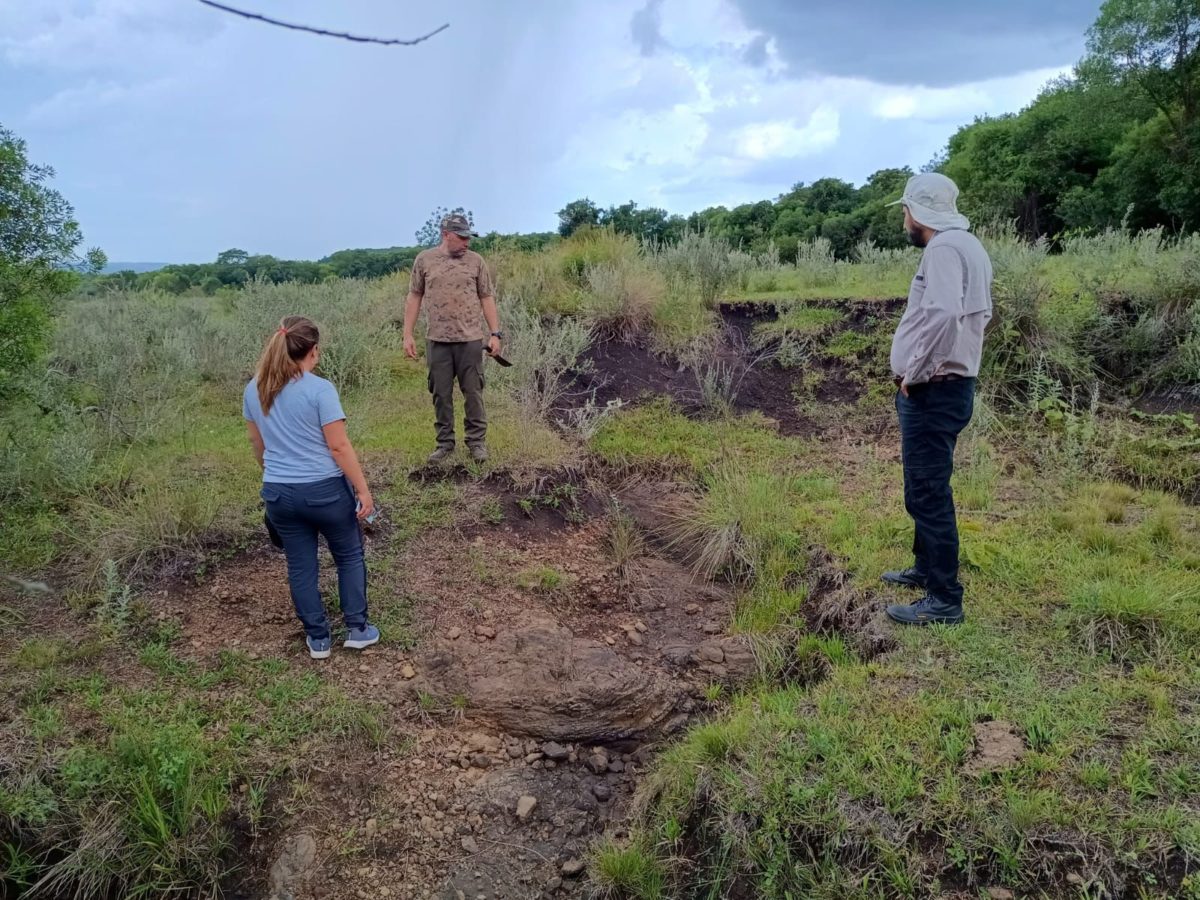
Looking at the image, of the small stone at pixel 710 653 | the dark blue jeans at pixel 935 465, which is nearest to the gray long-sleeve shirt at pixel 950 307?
the dark blue jeans at pixel 935 465

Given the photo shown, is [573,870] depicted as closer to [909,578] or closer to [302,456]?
[302,456]

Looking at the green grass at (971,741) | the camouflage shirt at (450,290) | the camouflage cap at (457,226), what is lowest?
the green grass at (971,741)

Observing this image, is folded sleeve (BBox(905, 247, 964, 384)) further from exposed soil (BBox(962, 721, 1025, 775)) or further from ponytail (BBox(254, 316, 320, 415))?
ponytail (BBox(254, 316, 320, 415))

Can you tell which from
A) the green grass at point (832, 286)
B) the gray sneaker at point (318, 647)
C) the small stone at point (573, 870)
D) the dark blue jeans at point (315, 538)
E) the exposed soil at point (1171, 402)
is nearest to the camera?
the small stone at point (573, 870)

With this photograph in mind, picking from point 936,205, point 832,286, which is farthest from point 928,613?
point 832,286

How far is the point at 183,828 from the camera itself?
3061 millimetres

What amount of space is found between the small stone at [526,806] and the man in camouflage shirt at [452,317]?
313cm

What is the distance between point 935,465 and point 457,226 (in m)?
3.79

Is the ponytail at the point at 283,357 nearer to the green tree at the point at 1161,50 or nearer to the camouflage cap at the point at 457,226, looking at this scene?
the camouflage cap at the point at 457,226

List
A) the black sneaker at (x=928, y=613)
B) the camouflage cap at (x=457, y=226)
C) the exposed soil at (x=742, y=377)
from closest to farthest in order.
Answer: the black sneaker at (x=928, y=613) < the camouflage cap at (x=457, y=226) < the exposed soil at (x=742, y=377)

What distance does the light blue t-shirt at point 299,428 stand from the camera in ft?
11.7

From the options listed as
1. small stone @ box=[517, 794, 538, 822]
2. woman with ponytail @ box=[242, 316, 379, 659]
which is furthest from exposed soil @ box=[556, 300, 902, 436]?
small stone @ box=[517, 794, 538, 822]

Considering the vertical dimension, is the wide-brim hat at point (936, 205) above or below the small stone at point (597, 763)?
above

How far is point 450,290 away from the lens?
5.84m
